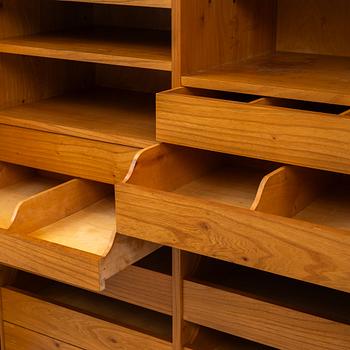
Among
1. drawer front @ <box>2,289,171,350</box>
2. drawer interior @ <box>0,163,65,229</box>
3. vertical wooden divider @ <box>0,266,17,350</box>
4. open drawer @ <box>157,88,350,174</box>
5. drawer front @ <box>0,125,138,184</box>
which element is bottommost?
drawer front @ <box>2,289,171,350</box>

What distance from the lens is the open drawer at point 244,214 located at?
4.16 feet

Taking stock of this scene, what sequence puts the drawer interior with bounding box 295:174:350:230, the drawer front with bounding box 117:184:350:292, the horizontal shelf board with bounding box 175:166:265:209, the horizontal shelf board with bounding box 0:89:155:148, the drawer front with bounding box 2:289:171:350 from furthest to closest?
the drawer front with bounding box 2:289:171:350, the horizontal shelf board with bounding box 0:89:155:148, the horizontal shelf board with bounding box 175:166:265:209, the drawer interior with bounding box 295:174:350:230, the drawer front with bounding box 117:184:350:292

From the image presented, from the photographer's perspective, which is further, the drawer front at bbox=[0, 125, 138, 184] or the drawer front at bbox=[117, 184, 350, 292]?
the drawer front at bbox=[0, 125, 138, 184]

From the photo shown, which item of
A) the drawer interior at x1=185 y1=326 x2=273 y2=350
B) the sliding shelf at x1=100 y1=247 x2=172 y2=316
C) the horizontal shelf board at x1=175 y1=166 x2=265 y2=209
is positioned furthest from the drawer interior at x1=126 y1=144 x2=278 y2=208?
the drawer interior at x1=185 y1=326 x2=273 y2=350

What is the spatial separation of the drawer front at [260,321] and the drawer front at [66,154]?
0.31 metres

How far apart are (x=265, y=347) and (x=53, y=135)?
681mm

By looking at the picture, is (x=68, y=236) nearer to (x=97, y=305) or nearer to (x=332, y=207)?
(x=97, y=305)

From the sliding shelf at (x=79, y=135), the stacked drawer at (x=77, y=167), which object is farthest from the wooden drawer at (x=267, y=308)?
the sliding shelf at (x=79, y=135)

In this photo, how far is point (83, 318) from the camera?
190 centimetres

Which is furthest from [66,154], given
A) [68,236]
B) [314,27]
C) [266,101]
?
[314,27]

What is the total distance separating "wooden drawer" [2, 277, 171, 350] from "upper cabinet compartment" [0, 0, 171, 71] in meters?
0.62

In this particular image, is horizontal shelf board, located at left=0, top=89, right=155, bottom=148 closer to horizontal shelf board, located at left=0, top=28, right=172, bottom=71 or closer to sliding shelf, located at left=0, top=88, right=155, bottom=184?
sliding shelf, located at left=0, top=88, right=155, bottom=184

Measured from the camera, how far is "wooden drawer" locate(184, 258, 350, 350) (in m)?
1.54

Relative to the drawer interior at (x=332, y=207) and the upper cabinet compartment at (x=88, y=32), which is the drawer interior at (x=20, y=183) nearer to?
the upper cabinet compartment at (x=88, y=32)
